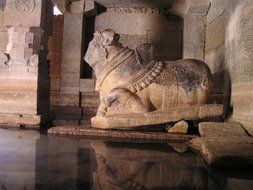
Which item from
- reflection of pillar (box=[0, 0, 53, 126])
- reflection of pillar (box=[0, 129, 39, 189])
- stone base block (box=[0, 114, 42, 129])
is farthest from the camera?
reflection of pillar (box=[0, 0, 53, 126])

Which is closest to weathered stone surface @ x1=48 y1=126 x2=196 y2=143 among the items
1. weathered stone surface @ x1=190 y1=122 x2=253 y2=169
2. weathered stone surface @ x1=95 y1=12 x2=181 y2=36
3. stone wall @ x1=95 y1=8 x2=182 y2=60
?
weathered stone surface @ x1=190 y1=122 x2=253 y2=169

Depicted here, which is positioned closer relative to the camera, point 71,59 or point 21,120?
point 21,120

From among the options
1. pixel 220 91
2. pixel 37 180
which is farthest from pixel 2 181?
pixel 220 91

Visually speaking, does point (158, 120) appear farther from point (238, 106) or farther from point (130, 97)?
point (238, 106)

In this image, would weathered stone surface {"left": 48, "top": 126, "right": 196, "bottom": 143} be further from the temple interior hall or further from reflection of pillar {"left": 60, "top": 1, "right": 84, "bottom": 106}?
reflection of pillar {"left": 60, "top": 1, "right": 84, "bottom": 106}

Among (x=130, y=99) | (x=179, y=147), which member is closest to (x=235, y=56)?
(x=130, y=99)

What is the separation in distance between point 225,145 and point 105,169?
114 centimetres

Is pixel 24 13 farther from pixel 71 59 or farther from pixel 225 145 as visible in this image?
pixel 225 145

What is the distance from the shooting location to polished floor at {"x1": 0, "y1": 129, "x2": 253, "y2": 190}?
1630mm

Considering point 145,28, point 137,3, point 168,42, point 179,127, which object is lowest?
point 179,127

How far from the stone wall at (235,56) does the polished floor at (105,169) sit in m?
1.11

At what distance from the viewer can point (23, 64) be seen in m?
4.69

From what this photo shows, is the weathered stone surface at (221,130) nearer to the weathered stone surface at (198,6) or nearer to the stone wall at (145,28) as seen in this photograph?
the weathered stone surface at (198,6)

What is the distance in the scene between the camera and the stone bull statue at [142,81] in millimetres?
3703
